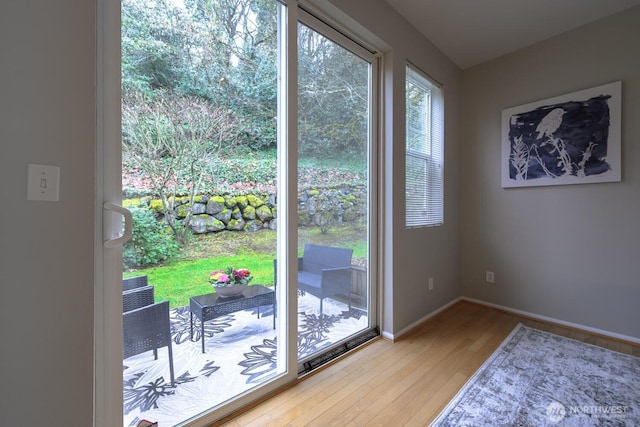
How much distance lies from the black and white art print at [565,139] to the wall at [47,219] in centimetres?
342

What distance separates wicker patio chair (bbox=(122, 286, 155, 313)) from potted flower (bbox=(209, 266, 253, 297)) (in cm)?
28

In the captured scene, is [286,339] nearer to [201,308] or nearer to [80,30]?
[201,308]

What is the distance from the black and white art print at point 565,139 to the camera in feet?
7.52

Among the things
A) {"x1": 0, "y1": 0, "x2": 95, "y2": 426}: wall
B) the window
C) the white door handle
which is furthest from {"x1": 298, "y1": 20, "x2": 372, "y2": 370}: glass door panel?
{"x1": 0, "y1": 0, "x2": 95, "y2": 426}: wall

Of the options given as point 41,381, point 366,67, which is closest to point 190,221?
point 41,381

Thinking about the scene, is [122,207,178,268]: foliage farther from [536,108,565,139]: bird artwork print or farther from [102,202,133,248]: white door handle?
[536,108,565,139]: bird artwork print

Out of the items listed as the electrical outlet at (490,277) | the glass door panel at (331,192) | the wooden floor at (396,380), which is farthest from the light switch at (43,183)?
the electrical outlet at (490,277)

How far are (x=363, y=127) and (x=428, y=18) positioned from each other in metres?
1.16

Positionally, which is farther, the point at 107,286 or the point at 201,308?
the point at 201,308

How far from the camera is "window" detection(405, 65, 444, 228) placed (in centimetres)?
253

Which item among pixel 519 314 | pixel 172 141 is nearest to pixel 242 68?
pixel 172 141

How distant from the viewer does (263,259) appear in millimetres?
1621

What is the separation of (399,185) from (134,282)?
6.53 ft

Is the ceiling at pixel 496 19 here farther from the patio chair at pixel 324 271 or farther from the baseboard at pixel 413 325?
the baseboard at pixel 413 325
